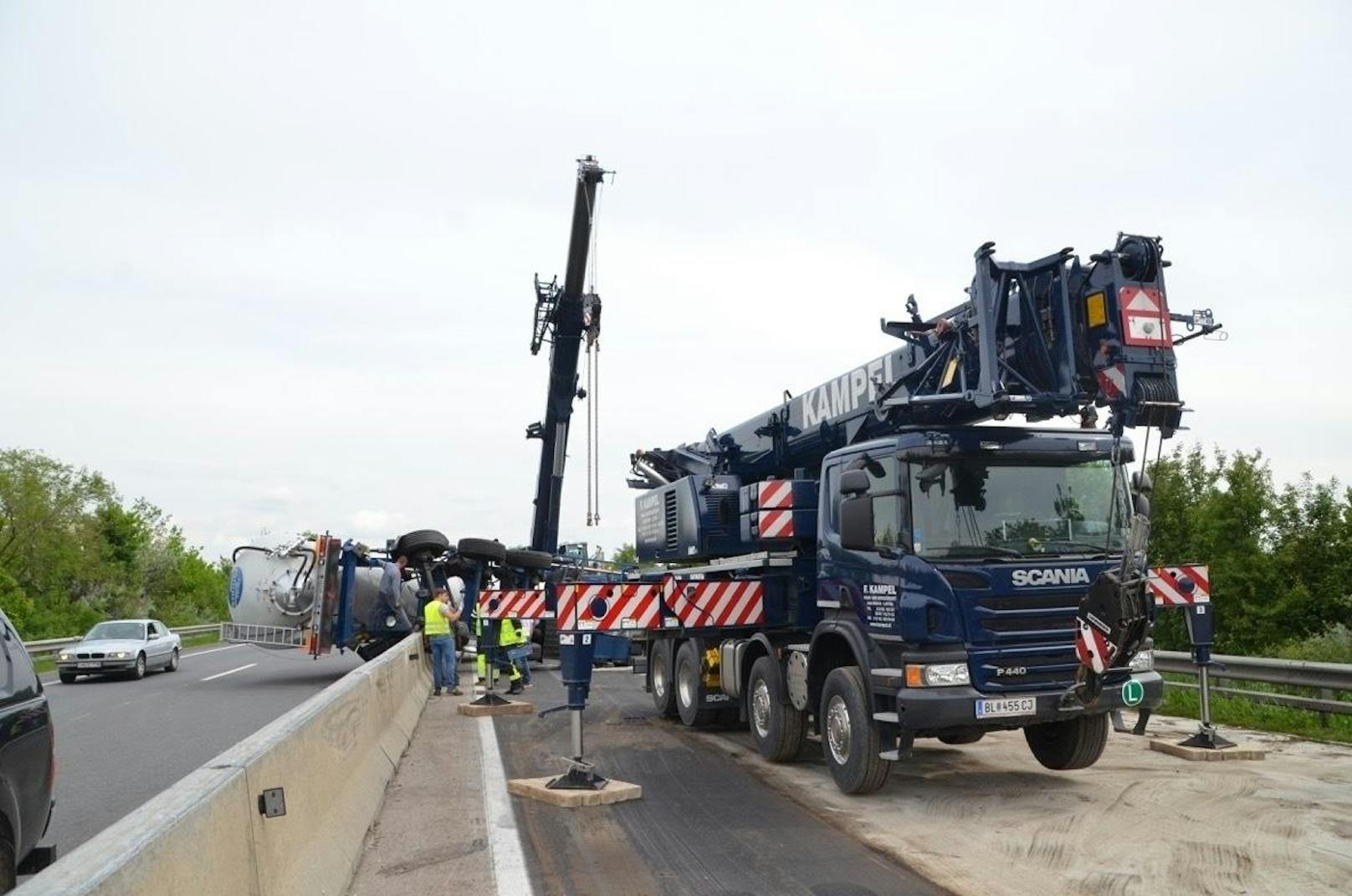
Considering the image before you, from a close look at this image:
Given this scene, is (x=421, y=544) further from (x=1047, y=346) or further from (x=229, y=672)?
(x=1047, y=346)

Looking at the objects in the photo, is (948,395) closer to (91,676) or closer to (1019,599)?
(1019,599)

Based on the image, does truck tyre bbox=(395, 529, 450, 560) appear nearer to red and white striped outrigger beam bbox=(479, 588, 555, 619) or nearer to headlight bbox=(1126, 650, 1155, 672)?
red and white striped outrigger beam bbox=(479, 588, 555, 619)

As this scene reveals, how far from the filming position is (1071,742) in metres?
9.24

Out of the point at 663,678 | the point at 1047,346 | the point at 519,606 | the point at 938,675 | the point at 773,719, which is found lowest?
the point at 773,719

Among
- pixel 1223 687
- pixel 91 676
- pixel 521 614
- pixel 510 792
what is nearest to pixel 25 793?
pixel 510 792

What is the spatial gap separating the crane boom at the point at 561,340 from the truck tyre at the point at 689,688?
30.8ft

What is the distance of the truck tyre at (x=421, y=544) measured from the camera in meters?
20.8

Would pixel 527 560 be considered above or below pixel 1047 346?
below

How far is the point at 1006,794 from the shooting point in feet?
28.3

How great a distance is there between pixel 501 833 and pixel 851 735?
9.35ft

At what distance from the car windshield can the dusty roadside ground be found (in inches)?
706

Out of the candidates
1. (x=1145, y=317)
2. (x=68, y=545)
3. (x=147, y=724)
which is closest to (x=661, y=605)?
(x=1145, y=317)

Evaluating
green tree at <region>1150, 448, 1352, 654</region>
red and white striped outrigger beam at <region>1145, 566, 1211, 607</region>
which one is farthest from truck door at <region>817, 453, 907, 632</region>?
green tree at <region>1150, 448, 1352, 654</region>

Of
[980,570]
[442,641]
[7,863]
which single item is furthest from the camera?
[442,641]
